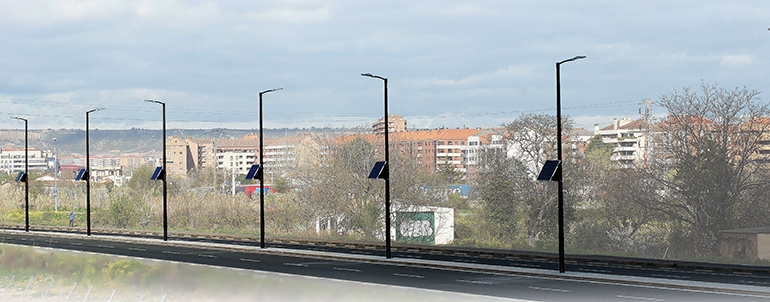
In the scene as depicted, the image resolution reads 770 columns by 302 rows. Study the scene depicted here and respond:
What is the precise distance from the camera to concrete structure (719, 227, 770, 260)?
39.1 m

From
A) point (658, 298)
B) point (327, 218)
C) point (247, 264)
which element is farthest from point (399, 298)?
point (327, 218)

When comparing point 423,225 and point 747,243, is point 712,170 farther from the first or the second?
point 423,225

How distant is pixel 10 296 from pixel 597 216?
150ft

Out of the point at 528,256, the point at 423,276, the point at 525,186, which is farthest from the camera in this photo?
the point at 525,186

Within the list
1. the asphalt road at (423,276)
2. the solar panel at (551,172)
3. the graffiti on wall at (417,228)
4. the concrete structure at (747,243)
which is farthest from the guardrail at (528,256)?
the graffiti on wall at (417,228)

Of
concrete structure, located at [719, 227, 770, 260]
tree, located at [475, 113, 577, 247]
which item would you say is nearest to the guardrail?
concrete structure, located at [719, 227, 770, 260]

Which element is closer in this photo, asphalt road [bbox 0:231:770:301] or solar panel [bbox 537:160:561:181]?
asphalt road [bbox 0:231:770:301]

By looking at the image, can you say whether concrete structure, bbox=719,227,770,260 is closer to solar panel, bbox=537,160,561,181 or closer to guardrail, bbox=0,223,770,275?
guardrail, bbox=0,223,770,275

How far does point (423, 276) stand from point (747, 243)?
25.8m

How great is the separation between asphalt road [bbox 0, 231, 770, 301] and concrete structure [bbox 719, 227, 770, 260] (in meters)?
16.7

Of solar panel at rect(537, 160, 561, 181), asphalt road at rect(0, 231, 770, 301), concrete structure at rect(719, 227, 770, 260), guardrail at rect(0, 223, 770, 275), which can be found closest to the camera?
asphalt road at rect(0, 231, 770, 301)

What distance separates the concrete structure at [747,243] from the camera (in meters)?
39.1

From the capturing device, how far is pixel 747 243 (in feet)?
136

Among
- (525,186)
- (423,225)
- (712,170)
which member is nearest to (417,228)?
(423,225)
